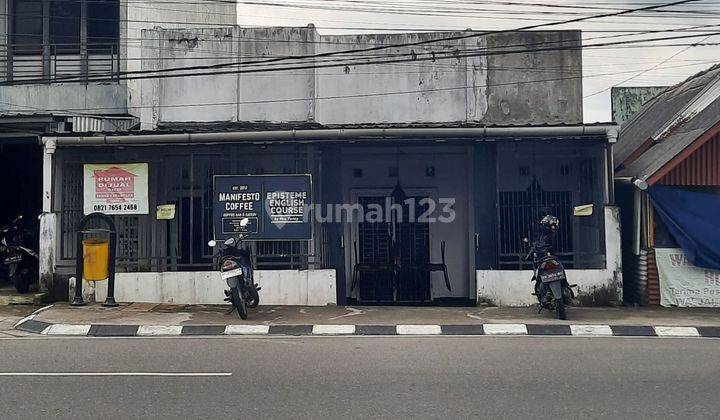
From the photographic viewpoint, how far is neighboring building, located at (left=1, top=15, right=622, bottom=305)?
11.6 meters

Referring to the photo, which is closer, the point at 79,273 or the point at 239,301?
the point at 239,301

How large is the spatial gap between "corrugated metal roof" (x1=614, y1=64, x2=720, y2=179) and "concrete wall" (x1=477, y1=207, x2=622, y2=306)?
116cm

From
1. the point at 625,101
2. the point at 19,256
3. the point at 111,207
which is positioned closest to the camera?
the point at 111,207

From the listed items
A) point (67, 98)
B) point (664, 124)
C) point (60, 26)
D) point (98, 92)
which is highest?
point (60, 26)

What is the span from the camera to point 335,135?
11.3 metres

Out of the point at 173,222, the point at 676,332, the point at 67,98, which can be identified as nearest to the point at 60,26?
the point at 67,98

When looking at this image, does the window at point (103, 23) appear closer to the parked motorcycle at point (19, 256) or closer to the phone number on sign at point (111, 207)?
the parked motorcycle at point (19, 256)

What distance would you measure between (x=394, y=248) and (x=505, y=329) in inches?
189

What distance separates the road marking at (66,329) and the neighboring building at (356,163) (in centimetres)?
202

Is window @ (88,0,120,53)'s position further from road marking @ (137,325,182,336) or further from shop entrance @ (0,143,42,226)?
road marking @ (137,325,182,336)

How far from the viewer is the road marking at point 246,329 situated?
9539 mm

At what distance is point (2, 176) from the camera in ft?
52.0

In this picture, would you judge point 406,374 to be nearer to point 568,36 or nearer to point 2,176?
point 568,36

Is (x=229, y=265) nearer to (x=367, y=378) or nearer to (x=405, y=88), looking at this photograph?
(x=367, y=378)
